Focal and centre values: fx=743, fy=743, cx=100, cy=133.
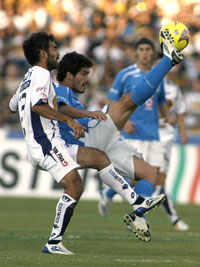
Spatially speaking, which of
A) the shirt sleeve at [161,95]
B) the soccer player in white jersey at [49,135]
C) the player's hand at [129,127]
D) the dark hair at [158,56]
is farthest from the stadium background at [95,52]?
the soccer player in white jersey at [49,135]

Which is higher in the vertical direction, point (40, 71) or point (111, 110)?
point (40, 71)

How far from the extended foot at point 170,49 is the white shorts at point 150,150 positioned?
327cm

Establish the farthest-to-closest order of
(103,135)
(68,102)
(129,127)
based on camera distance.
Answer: (129,127), (103,135), (68,102)

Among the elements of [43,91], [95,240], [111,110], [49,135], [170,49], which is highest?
[170,49]

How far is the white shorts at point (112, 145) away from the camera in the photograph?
806 cm

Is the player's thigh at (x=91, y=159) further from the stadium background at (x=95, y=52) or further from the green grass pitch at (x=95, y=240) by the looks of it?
the stadium background at (x=95, y=52)

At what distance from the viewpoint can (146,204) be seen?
7.43m

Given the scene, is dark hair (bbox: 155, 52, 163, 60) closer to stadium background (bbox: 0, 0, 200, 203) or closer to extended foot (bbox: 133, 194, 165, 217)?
stadium background (bbox: 0, 0, 200, 203)

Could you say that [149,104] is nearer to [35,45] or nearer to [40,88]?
[35,45]

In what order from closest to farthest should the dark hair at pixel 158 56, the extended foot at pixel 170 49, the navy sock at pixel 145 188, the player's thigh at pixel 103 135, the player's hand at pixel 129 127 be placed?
the extended foot at pixel 170 49
the player's thigh at pixel 103 135
the navy sock at pixel 145 188
the player's hand at pixel 129 127
the dark hair at pixel 158 56

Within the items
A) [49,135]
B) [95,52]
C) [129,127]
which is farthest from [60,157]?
[95,52]

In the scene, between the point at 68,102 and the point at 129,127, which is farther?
the point at 129,127

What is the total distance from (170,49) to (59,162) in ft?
5.58

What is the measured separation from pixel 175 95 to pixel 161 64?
17.9 ft
